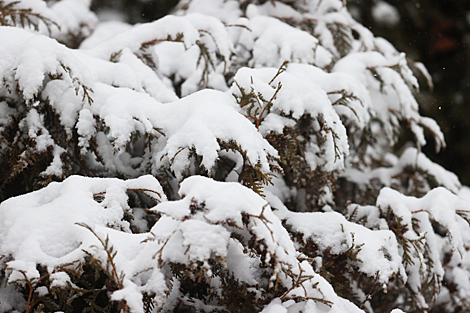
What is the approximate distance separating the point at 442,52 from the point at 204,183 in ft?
18.2

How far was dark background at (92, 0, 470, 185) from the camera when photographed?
14.9 feet

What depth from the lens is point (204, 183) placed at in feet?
3.34

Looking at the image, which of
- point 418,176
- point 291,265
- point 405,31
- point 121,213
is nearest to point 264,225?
point 291,265

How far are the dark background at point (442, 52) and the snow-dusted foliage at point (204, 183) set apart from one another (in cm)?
265

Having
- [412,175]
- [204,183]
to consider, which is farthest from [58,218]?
[412,175]

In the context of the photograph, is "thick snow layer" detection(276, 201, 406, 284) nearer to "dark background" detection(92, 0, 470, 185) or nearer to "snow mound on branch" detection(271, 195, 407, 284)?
"snow mound on branch" detection(271, 195, 407, 284)

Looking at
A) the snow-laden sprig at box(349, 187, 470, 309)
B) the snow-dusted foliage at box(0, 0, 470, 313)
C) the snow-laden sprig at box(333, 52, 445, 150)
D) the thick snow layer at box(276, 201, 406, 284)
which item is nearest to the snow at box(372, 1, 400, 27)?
the snow-dusted foliage at box(0, 0, 470, 313)

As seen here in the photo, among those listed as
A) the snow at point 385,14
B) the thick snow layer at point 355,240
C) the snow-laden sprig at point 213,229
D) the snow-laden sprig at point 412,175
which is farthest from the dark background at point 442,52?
the snow-laden sprig at point 213,229

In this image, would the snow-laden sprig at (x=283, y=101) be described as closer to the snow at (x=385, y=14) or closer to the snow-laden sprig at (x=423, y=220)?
the snow-laden sprig at (x=423, y=220)

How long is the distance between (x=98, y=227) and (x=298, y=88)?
3.00 ft

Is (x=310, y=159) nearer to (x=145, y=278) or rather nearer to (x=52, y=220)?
(x=145, y=278)

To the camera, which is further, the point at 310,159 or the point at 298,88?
the point at 310,159

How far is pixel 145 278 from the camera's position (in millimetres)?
979

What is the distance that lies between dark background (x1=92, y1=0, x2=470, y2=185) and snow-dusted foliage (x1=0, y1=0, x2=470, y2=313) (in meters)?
2.65
